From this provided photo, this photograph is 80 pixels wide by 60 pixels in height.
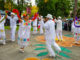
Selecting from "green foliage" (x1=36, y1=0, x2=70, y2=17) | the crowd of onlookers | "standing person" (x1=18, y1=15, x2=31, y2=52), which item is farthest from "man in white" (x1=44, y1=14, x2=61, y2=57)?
"green foliage" (x1=36, y1=0, x2=70, y2=17)

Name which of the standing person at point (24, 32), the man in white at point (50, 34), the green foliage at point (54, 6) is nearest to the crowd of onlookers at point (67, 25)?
the green foliage at point (54, 6)

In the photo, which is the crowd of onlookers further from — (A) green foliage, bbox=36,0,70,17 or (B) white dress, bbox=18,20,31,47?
(B) white dress, bbox=18,20,31,47

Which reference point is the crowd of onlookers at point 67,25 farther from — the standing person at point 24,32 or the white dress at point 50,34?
the white dress at point 50,34

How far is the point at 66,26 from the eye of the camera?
19.8 meters

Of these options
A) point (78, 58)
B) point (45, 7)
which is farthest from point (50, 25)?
point (45, 7)

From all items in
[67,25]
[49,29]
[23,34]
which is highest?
[49,29]

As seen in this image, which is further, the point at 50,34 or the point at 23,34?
the point at 23,34

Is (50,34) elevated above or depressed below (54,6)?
below

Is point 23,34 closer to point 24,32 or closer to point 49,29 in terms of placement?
point 24,32

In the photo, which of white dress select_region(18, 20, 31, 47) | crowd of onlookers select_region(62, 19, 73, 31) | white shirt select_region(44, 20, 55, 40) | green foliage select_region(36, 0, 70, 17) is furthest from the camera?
green foliage select_region(36, 0, 70, 17)

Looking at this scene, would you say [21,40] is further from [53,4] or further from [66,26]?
[53,4]

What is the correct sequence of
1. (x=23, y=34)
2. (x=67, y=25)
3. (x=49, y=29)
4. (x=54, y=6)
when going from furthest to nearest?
(x=54, y=6)
(x=67, y=25)
(x=23, y=34)
(x=49, y=29)

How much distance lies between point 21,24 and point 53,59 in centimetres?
233

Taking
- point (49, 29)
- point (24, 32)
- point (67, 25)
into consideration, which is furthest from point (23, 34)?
point (67, 25)
